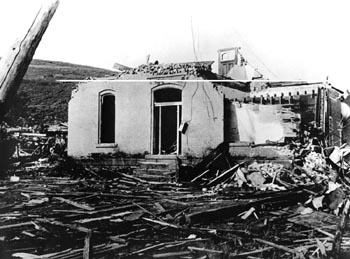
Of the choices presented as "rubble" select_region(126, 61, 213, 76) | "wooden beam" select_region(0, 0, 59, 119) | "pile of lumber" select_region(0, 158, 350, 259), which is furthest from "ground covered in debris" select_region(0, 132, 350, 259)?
"rubble" select_region(126, 61, 213, 76)

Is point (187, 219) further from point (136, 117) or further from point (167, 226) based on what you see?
point (136, 117)

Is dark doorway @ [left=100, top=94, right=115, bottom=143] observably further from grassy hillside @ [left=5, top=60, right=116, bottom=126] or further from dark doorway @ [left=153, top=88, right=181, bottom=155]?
dark doorway @ [left=153, top=88, right=181, bottom=155]

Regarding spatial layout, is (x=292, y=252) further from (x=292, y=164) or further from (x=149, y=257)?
(x=292, y=164)

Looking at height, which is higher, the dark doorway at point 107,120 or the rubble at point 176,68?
the rubble at point 176,68

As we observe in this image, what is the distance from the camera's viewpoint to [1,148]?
645cm

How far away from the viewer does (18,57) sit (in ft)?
10.2

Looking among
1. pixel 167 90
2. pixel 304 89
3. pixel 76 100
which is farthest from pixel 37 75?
pixel 304 89

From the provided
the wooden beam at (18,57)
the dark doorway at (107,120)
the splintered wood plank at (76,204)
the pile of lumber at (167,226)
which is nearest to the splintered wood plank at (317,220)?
the pile of lumber at (167,226)

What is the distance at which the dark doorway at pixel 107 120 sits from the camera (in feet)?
44.1

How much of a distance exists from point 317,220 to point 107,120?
9.58 m

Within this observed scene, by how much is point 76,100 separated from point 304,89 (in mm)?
8708

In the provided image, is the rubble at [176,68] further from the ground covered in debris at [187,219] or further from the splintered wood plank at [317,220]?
the splintered wood plank at [317,220]

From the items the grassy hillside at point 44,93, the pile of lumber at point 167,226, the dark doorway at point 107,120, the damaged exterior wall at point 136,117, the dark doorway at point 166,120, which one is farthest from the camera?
the dark doorway at point 107,120

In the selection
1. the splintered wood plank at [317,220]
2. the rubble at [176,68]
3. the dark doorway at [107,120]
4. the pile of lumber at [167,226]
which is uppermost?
the rubble at [176,68]
